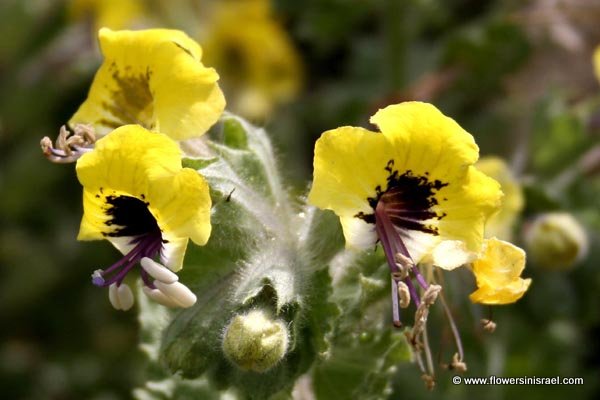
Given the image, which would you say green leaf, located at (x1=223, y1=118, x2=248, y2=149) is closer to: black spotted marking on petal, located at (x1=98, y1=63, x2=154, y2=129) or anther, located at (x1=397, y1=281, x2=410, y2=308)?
black spotted marking on petal, located at (x1=98, y1=63, x2=154, y2=129)

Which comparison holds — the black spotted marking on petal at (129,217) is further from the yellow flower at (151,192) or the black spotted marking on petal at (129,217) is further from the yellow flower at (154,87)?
the yellow flower at (154,87)

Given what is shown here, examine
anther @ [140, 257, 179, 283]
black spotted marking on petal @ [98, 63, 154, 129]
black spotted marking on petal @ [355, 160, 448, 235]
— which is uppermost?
black spotted marking on petal @ [98, 63, 154, 129]

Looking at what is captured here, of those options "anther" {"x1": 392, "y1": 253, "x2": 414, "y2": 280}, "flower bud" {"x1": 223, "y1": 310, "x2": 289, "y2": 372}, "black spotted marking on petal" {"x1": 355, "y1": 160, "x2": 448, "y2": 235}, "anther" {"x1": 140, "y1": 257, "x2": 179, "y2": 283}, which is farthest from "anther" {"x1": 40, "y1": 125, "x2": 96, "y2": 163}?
"anther" {"x1": 392, "y1": 253, "x2": 414, "y2": 280}

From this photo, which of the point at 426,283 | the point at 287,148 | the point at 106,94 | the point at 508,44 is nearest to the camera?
the point at 426,283

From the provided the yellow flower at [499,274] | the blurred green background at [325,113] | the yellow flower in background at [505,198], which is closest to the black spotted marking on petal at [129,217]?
the yellow flower at [499,274]

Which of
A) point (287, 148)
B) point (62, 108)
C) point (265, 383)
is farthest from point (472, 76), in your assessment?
point (265, 383)

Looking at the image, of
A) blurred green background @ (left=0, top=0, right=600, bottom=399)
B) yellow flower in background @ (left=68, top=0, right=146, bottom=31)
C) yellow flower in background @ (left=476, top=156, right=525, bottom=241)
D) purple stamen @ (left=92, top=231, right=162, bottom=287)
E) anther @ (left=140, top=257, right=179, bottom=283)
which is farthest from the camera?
yellow flower in background @ (left=68, top=0, right=146, bottom=31)

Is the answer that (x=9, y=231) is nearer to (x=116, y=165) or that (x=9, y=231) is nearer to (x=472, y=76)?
(x=472, y=76)
